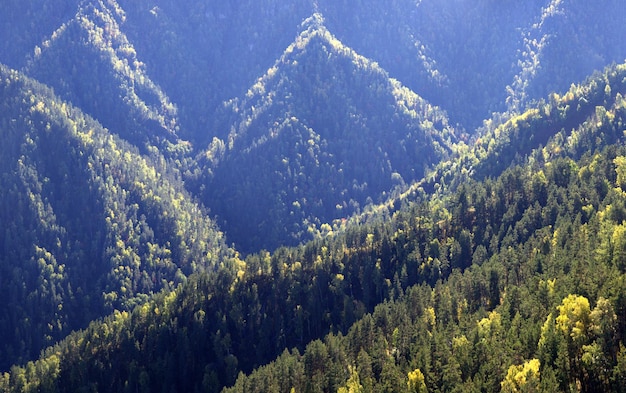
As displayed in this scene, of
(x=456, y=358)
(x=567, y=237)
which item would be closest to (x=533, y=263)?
(x=567, y=237)

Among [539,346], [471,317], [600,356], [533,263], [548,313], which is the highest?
[533,263]

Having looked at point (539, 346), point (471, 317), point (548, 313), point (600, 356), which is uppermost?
point (471, 317)

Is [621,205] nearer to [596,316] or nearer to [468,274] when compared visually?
[468,274]

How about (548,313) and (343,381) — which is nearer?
(548,313)

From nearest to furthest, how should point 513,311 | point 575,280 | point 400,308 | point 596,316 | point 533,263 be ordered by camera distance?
point 596,316 → point 575,280 → point 513,311 → point 533,263 → point 400,308

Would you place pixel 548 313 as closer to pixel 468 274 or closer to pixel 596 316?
pixel 596 316

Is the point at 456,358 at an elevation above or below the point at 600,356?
above

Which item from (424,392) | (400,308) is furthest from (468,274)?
(424,392)

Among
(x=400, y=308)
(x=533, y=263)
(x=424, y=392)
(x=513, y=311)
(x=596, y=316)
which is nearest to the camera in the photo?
(x=596, y=316)

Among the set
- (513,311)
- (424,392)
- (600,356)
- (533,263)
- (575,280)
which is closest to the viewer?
(600,356)
